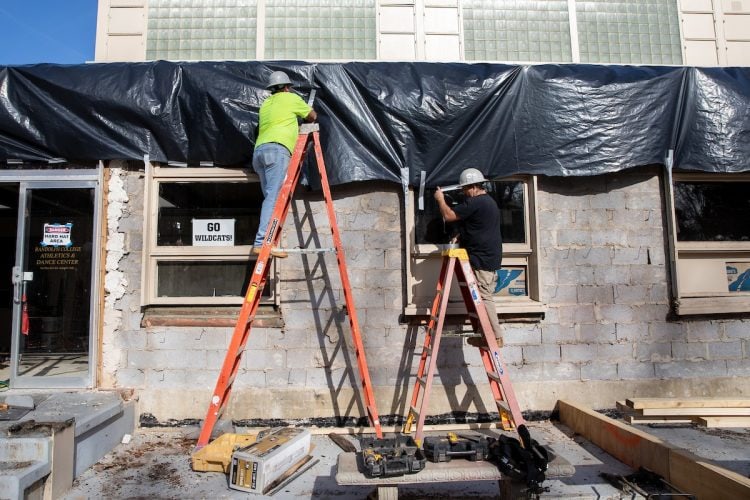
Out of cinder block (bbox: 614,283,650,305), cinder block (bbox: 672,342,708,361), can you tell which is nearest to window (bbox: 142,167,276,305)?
Result: cinder block (bbox: 614,283,650,305)

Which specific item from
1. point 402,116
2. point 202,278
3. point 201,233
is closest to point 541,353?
point 402,116

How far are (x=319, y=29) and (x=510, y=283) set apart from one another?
12.5 feet

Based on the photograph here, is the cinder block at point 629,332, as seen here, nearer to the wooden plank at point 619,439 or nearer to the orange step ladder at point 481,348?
the wooden plank at point 619,439

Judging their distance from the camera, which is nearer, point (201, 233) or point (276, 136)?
point (276, 136)

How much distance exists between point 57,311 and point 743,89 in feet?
23.9

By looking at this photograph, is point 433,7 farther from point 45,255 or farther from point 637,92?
point 45,255

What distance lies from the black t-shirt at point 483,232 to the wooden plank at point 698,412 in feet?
6.63

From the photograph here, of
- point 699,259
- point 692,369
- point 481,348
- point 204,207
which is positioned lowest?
point 692,369

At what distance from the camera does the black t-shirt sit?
4.25m

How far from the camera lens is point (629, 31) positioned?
6156 millimetres

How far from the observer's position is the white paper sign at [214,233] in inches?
195

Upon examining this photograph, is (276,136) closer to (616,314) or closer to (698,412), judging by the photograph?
(616,314)

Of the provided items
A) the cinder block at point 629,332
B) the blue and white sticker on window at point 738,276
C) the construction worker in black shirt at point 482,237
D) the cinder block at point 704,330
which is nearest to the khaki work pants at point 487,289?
the construction worker in black shirt at point 482,237

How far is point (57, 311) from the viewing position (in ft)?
15.9
